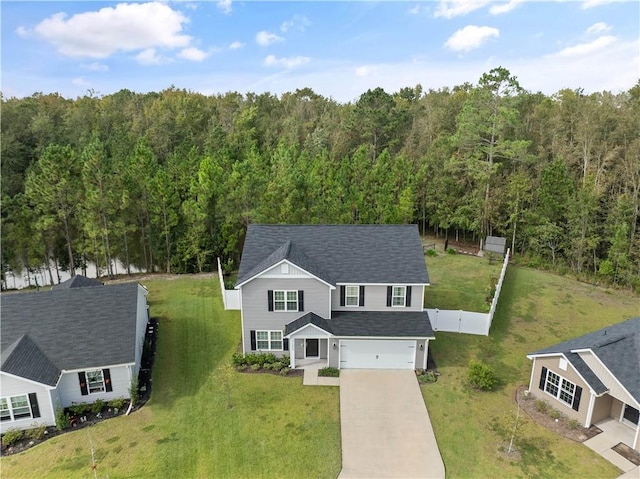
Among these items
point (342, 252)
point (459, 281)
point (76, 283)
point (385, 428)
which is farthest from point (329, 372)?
point (459, 281)

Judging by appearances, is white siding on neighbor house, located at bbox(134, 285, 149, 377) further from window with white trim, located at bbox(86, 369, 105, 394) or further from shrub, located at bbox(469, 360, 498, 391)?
shrub, located at bbox(469, 360, 498, 391)

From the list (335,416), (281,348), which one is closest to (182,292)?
(281,348)

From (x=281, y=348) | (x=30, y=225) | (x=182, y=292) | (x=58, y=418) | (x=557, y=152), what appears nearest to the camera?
(x=58, y=418)

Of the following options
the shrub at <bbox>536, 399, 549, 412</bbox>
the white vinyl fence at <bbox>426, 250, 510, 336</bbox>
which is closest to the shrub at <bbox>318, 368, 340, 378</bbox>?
the white vinyl fence at <bbox>426, 250, 510, 336</bbox>

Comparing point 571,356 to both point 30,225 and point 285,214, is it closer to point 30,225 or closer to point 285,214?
point 285,214

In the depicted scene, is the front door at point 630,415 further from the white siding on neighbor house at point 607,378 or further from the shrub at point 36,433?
the shrub at point 36,433

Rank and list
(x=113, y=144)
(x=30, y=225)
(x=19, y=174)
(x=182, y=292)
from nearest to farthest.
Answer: (x=182, y=292), (x=30, y=225), (x=19, y=174), (x=113, y=144)

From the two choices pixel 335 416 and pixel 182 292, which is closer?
pixel 335 416
